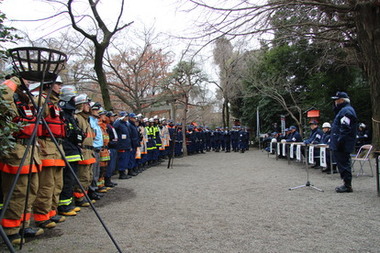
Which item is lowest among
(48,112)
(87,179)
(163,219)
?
(163,219)

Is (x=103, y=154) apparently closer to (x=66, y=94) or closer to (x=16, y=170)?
(x=66, y=94)

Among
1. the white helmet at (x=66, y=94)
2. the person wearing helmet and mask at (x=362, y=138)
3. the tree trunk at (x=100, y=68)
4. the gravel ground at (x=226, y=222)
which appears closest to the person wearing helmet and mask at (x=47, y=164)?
the gravel ground at (x=226, y=222)

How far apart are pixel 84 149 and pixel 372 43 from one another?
10.6 m

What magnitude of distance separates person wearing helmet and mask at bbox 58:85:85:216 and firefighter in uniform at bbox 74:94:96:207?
47 cm

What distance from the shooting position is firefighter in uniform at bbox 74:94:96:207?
18.8 ft

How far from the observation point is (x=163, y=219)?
4.79 metres

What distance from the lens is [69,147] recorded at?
5.05 metres

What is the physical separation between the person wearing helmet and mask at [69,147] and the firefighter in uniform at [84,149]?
0.47 meters

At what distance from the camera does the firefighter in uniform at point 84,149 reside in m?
5.74

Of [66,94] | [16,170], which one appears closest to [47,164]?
[16,170]

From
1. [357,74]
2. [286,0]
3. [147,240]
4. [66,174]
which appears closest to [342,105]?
[286,0]

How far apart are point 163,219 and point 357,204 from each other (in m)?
3.62

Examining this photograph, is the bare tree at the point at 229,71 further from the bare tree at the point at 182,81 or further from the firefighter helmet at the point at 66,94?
the firefighter helmet at the point at 66,94

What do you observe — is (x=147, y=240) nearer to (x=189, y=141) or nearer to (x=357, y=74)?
(x=189, y=141)
